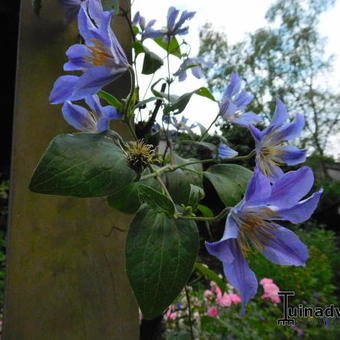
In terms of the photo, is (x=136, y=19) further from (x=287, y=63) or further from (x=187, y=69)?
(x=287, y=63)

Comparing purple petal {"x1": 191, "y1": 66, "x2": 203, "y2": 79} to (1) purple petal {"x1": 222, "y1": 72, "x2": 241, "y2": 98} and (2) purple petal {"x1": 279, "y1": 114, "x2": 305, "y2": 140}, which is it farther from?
(2) purple petal {"x1": 279, "y1": 114, "x2": 305, "y2": 140}

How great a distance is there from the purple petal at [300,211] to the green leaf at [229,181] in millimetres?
102

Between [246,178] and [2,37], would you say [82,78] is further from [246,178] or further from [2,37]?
[2,37]

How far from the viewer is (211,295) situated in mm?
1612

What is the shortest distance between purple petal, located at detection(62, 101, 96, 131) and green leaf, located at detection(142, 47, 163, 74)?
0.20m

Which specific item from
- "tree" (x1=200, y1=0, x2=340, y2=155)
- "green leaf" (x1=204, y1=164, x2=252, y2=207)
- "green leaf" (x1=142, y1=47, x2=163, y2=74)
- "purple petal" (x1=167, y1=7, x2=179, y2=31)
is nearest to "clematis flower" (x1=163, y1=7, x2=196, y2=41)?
"purple petal" (x1=167, y1=7, x2=179, y2=31)

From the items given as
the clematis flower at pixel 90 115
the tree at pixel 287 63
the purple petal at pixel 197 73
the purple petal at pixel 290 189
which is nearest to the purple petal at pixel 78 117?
the clematis flower at pixel 90 115

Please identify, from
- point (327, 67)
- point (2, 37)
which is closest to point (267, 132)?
point (2, 37)

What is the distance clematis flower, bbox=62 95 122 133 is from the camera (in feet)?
1.18

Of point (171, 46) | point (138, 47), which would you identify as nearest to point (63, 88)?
point (138, 47)

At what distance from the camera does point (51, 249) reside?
0.47 metres

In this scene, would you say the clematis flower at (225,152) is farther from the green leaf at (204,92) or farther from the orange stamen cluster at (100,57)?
the orange stamen cluster at (100,57)

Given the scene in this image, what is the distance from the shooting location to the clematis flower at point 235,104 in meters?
0.56

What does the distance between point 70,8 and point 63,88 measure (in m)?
0.25
